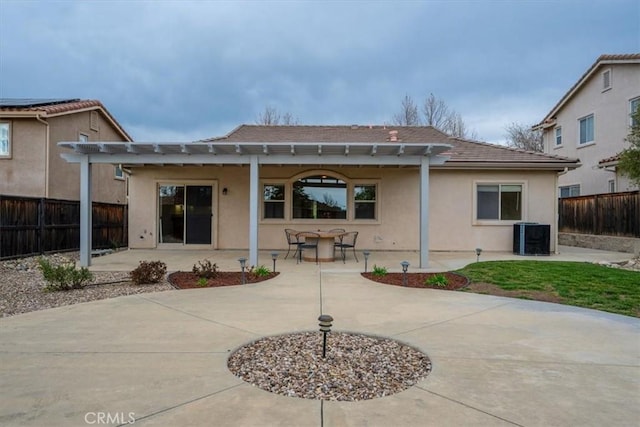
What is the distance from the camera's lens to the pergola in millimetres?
9297

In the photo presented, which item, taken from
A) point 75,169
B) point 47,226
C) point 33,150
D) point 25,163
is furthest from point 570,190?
point 25,163

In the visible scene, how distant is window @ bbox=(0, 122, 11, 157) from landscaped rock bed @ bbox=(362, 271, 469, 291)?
48.9 feet

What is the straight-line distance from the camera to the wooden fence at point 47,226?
396 inches

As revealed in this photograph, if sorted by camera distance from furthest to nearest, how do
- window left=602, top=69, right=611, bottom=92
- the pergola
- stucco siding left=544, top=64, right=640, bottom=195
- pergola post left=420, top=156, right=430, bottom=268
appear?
1. window left=602, top=69, right=611, bottom=92
2. stucco siding left=544, top=64, right=640, bottom=195
3. pergola post left=420, top=156, right=430, bottom=268
4. the pergola

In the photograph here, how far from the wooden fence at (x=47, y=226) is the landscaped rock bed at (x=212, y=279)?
554 cm

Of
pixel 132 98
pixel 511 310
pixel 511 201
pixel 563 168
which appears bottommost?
pixel 511 310

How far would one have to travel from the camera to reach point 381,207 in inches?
513

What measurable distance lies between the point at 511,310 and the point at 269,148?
655 cm

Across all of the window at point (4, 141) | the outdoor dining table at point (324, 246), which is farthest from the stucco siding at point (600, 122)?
the window at point (4, 141)

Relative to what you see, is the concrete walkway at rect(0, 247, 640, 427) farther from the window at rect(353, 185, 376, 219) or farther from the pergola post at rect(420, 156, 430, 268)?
the window at rect(353, 185, 376, 219)

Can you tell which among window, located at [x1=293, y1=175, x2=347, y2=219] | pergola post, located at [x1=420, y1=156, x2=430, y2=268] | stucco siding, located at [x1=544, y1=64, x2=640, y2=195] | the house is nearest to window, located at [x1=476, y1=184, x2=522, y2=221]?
the house

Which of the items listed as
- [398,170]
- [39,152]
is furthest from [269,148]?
[39,152]

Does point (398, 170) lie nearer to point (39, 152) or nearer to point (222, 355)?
point (222, 355)

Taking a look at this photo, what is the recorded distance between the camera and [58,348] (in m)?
3.81
